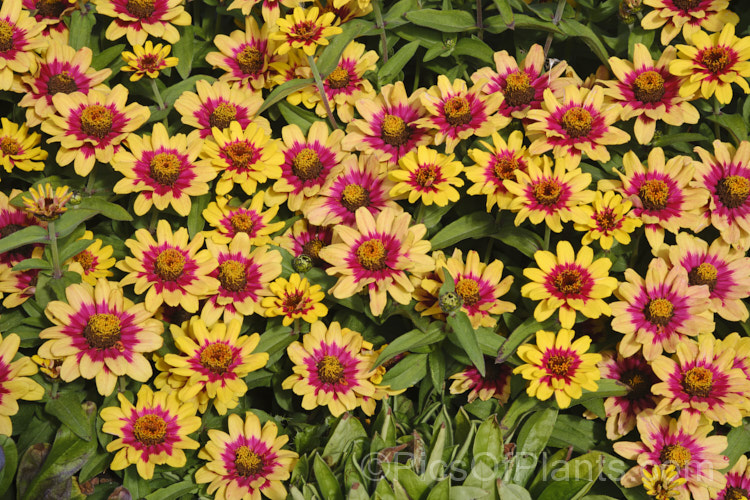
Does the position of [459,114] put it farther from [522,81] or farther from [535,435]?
[535,435]

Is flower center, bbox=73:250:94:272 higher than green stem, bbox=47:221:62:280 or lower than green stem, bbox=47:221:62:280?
lower

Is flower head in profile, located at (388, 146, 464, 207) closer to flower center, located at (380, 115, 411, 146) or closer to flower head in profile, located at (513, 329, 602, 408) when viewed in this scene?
flower center, located at (380, 115, 411, 146)

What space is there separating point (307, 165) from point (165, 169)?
0.44 m

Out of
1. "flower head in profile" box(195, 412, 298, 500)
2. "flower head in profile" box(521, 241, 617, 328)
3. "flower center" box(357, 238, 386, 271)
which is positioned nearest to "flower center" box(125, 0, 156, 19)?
"flower center" box(357, 238, 386, 271)

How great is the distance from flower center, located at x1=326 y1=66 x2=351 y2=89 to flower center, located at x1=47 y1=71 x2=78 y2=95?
86cm

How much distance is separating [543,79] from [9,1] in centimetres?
183

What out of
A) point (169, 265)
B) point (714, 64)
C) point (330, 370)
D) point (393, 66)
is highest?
point (714, 64)

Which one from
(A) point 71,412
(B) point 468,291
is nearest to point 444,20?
(B) point 468,291

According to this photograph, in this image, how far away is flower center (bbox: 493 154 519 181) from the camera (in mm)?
2283

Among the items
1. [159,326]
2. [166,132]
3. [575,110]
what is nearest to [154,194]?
[166,132]

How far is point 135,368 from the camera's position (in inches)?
85.2

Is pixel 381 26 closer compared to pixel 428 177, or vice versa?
pixel 428 177

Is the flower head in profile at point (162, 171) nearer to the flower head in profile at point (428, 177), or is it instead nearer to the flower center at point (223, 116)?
the flower center at point (223, 116)

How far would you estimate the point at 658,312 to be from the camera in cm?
215
